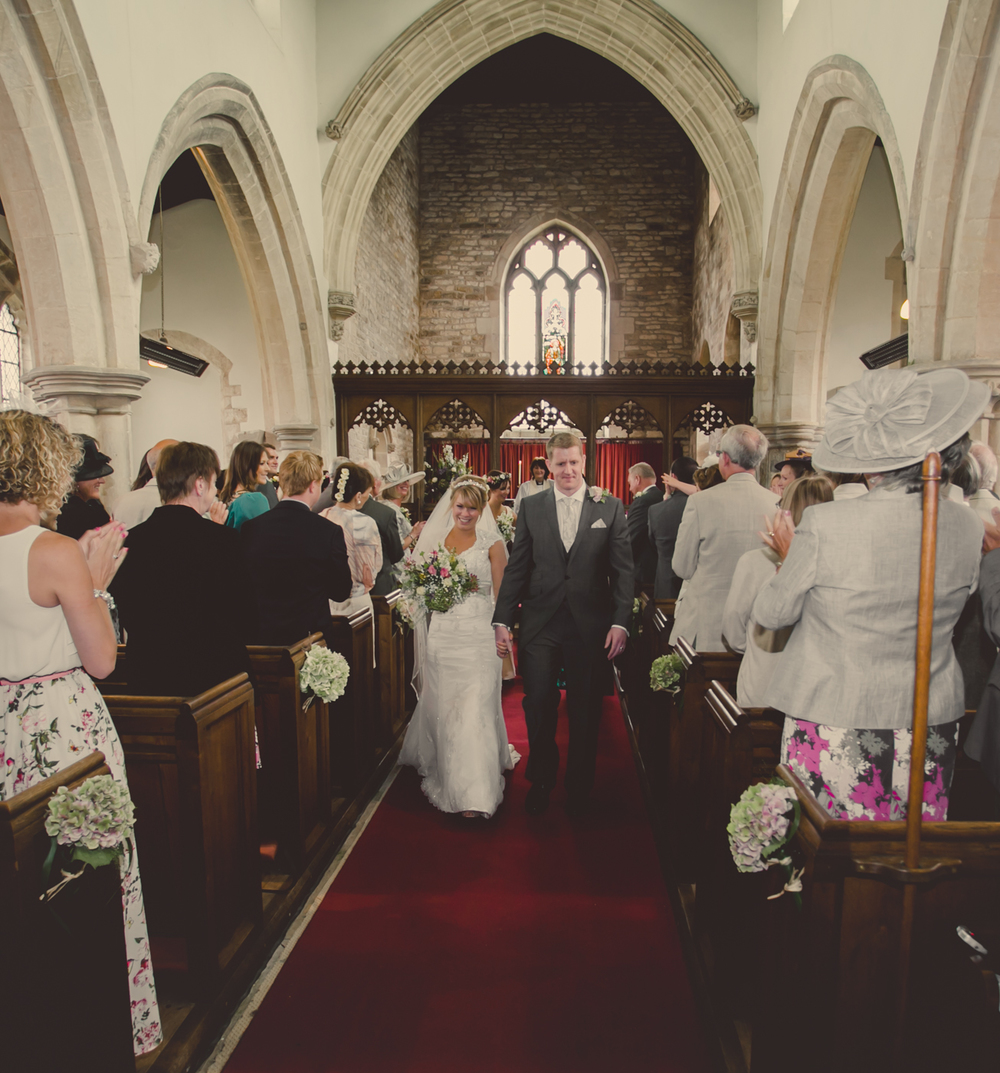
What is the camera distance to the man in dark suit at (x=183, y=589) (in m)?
2.11

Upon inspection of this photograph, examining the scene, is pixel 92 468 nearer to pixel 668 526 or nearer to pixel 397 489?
pixel 397 489

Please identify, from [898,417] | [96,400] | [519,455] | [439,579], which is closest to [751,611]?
[898,417]

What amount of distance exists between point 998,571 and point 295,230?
23.3ft

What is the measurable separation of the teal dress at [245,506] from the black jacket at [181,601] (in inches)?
A: 77.4

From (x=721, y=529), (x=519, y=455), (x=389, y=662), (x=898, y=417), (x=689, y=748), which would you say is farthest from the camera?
(x=519, y=455)

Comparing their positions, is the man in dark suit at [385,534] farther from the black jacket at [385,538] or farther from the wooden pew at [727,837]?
the wooden pew at [727,837]

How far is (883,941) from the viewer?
4.52 feet

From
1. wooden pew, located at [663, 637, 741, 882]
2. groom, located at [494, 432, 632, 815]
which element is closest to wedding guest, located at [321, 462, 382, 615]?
groom, located at [494, 432, 632, 815]

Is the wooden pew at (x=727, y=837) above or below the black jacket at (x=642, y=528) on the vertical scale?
below

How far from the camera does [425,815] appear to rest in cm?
342

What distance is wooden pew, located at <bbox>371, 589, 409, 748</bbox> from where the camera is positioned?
4.12 meters

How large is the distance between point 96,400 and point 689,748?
389cm

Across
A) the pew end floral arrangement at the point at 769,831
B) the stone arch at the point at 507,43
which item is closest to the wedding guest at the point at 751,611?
the pew end floral arrangement at the point at 769,831

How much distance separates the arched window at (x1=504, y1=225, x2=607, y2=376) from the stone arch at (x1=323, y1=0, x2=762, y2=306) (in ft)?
15.9
